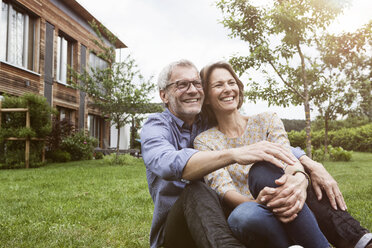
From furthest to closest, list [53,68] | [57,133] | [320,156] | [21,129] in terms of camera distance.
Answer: [53,68] < [320,156] < [57,133] < [21,129]

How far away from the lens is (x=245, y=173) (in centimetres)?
216

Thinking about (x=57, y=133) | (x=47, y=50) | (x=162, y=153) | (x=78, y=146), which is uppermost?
(x=47, y=50)

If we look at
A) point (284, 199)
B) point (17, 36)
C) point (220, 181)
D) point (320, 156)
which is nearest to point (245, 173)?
point (220, 181)

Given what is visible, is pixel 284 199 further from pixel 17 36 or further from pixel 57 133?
pixel 17 36

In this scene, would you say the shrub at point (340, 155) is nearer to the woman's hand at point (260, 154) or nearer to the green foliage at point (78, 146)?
the green foliage at point (78, 146)

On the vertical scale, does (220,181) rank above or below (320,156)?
above

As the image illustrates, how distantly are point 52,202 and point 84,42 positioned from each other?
576 inches

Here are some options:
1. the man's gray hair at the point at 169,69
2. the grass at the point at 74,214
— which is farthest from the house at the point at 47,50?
the man's gray hair at the point at 169,69

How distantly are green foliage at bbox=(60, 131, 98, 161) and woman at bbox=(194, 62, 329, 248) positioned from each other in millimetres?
12738

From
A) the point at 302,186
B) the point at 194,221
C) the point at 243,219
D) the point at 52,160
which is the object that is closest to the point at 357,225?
the point at 302,186

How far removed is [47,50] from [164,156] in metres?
14.3

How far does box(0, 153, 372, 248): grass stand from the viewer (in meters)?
3.12

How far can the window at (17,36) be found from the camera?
38.8 feet

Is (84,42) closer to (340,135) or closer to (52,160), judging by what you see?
(52,160)
